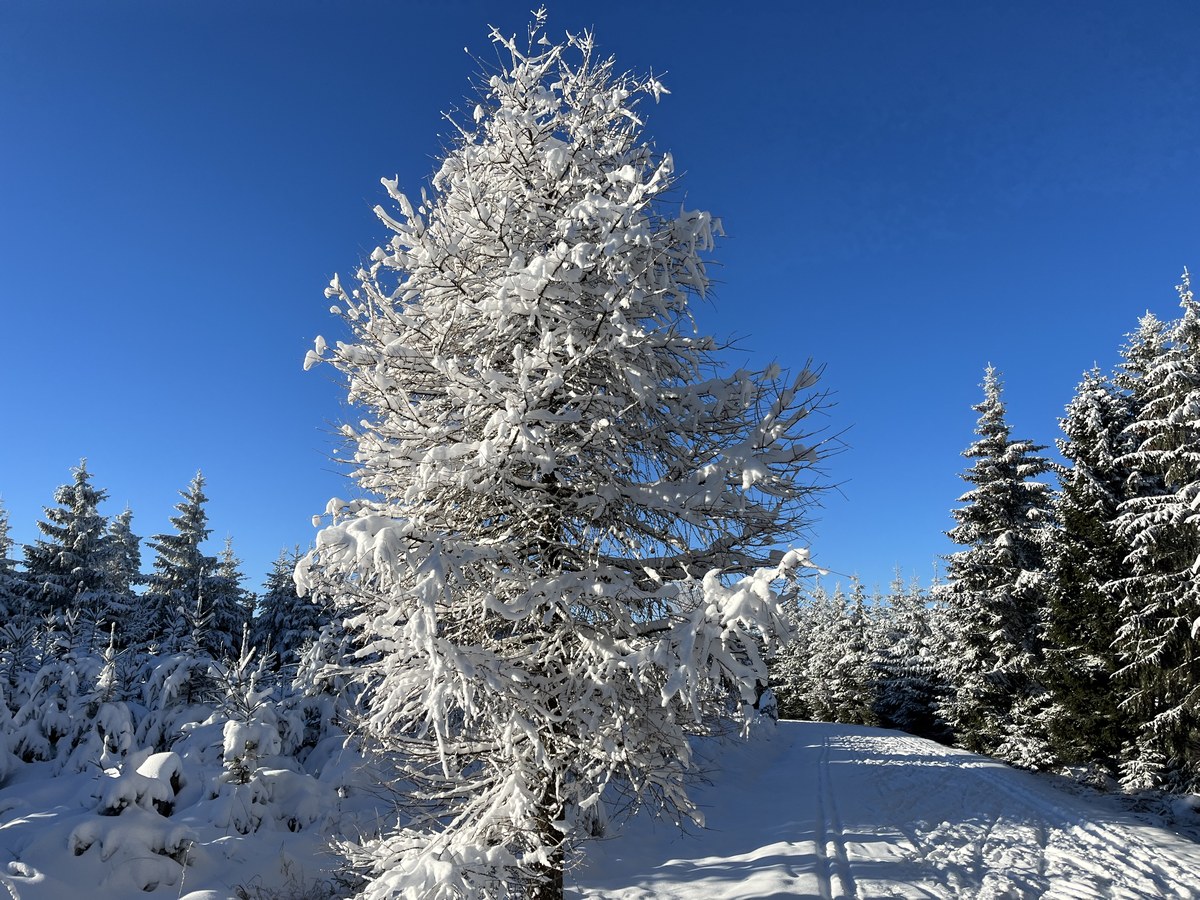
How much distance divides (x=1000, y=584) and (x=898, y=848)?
12.4 metres

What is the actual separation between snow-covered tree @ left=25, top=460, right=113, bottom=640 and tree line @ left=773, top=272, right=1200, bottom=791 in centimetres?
3543

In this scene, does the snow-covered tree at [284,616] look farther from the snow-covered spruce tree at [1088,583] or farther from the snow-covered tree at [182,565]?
the snow-covered spruce tree at [1088,583]

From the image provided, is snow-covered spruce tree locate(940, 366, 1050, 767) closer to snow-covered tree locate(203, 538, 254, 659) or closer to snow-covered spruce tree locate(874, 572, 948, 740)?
snow-covered spruce tree locate(874, 572, 948, 740)

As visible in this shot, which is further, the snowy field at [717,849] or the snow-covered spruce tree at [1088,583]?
the snow-covered spruce tree at [1088,583]

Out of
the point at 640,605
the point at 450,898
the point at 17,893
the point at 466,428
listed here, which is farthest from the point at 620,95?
the point at 17,893

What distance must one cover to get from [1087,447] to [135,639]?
36.0 m

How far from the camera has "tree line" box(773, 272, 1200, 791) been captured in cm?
1308

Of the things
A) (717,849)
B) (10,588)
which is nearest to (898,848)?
(717,849)

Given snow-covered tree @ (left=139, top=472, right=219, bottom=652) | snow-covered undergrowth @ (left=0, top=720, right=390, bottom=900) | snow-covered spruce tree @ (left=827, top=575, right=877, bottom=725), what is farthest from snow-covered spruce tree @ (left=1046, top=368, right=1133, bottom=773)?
snow-covered tree @ (left=139, top=472, right=219, bottom=652)

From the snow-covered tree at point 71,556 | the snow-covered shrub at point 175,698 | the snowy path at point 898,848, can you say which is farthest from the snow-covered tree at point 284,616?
the snowy path at point 898,848

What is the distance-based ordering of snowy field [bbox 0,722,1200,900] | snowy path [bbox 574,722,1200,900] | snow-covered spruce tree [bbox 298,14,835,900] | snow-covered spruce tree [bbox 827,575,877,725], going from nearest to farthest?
1. snow-covered spruce tree [bbox 298,14,835,900]
2. snowy field [bbox 0,722,1200,900]
3. snowy path [bbox 574,722,1200,900]
4. snow-covered spruce tree [bbox 827,575,877,725]

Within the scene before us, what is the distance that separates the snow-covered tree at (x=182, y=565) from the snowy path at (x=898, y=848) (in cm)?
2795

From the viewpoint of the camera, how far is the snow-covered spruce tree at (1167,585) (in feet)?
41.9

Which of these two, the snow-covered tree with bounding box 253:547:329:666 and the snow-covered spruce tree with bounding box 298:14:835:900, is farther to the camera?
the snow-covered tree with bounding box 253:547:329:666
